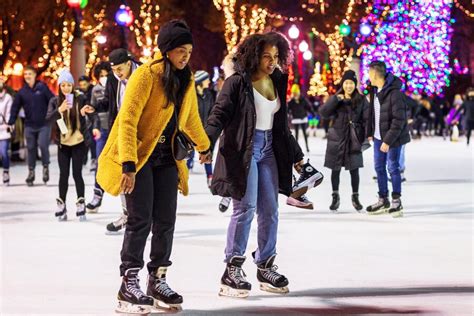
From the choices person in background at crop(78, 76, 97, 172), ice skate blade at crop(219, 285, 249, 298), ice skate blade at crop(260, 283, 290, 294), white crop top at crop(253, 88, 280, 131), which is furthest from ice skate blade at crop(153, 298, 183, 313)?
person in background at crop(78, 76, 97, 172)

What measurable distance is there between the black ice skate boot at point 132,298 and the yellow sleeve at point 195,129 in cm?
Result: 94

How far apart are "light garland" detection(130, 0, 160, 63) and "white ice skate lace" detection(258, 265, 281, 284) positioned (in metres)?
38.3

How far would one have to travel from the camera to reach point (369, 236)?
10.7 m

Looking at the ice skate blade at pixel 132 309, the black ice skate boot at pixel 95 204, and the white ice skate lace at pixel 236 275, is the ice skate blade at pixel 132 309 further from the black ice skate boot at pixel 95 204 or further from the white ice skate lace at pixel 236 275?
the black ice skate boot at pixel 95 204

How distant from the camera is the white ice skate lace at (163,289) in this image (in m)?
6.83

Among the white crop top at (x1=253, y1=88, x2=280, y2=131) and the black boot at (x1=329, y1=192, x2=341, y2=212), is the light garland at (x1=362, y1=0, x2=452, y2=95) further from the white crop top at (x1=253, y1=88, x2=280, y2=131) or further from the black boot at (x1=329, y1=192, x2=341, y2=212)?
the white crop top at (x1=253, y1=88, x2=280, y2=131)

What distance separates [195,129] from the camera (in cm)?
716

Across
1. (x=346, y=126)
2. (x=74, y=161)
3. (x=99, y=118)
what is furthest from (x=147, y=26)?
(x=74, y=161)

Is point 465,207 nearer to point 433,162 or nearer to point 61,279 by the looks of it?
point 61,279

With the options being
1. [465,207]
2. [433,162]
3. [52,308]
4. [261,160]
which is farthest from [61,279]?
[433,162]

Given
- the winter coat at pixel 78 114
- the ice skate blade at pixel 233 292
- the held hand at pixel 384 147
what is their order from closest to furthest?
1. the ice skate blade at pixel 233 292
2. the winter coat at pixel 78 114
3. the held hand at pixel 384 147

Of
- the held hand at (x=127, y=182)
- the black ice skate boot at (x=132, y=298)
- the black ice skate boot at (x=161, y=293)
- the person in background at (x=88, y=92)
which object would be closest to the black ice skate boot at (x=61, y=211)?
the person in background at (x=88, y=92)

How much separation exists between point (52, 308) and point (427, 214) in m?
6.95

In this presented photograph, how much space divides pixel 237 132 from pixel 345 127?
19.3 ft
